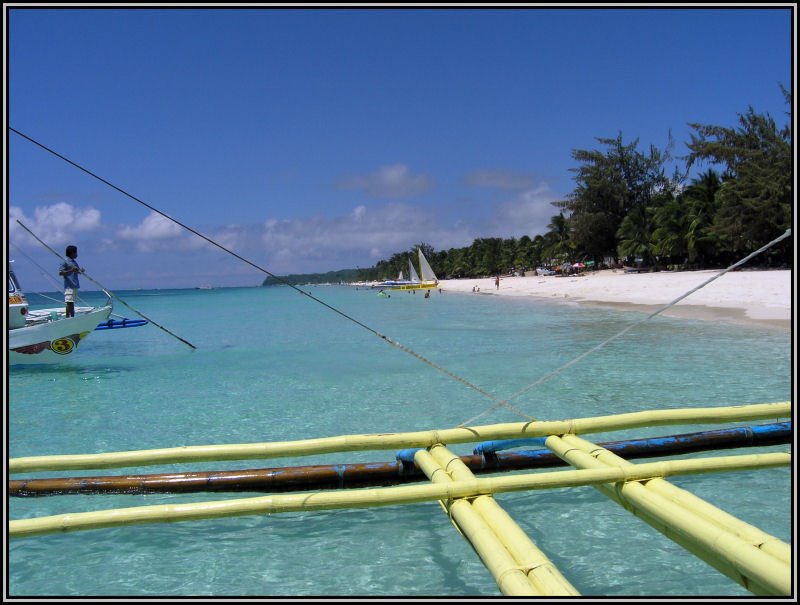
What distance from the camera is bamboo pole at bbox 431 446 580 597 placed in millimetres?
2252

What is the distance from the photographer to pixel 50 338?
14.3m

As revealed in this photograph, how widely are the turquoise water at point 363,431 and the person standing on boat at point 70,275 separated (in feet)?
6.19

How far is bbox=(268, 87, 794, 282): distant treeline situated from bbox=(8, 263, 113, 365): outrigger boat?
2682 centimetres

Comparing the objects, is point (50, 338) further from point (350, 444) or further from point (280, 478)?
point (350, 444)

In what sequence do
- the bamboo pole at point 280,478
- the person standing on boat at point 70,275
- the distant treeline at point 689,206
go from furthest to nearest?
1. the distant treeline at point 689,206
2. the person standing on boat at point 70,275
3. the bamboo pole at point 280,478

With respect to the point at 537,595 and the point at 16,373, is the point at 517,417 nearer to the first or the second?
the point at 537,595

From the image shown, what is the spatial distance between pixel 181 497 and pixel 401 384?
637cm

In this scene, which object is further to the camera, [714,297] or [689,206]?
[689,206]

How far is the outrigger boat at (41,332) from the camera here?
14031 mm

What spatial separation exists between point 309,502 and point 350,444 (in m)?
1.17

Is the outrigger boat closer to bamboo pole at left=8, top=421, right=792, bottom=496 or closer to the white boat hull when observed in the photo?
the white boat hull

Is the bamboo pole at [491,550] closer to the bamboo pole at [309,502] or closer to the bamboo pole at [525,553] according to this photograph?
the bamboo pole at [525,553]

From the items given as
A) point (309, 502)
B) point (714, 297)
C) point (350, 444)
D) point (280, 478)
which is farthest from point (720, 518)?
point (714, 297)

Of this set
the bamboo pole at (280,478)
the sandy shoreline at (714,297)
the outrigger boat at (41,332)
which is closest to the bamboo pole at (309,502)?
the bamboo pole at (280,478)
